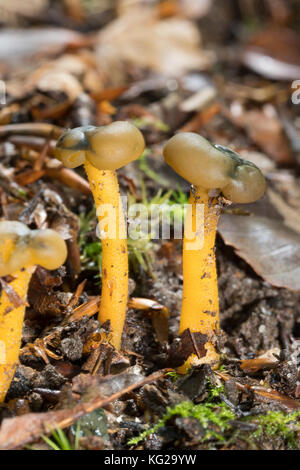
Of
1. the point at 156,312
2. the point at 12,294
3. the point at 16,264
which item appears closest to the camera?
the point at 16,264

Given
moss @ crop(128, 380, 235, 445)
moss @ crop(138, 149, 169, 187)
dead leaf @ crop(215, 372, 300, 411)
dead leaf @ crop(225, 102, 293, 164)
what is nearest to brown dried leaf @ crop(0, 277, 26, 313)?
moss @ crop(128, 380, 235, 445)

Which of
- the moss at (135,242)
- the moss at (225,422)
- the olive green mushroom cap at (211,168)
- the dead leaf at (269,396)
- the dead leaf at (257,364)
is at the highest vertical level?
the olive green mushroom cap at (211,168)

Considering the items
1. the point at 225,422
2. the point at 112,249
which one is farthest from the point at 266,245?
the point at 225,422

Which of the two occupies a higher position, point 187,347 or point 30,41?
point 30,41

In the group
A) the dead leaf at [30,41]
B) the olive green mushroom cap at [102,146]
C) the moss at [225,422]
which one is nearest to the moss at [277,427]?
the moss at [225,422]

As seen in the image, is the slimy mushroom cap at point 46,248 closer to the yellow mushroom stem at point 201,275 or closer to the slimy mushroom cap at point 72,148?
the slimy mushroom cap at point 72,148

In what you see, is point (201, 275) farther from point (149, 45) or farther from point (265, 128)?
point (149, 45)
